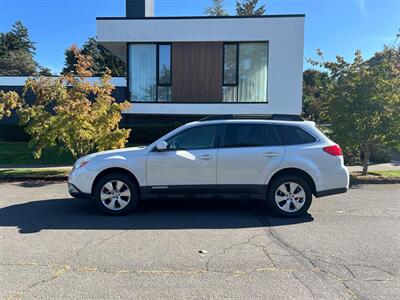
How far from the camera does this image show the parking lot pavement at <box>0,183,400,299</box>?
12.9ft

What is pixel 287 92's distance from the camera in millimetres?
17312

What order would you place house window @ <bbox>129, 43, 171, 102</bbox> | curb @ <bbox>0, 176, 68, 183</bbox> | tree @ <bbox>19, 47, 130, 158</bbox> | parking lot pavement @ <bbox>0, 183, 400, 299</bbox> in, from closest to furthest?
parking lot pavement @ <bbox>0, 183, 400, 299</bbox>, tree @ <bbox>19, 47, 130, 158</bbox>, curb @ <bbox>0, 176, 68, 183</bbox>, house window @ <bbox>129, 43, 171, 102</bbox>

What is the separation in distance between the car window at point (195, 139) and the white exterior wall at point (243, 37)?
34.7 feet

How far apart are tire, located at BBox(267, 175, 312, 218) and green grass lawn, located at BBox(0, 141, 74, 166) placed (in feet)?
30.4

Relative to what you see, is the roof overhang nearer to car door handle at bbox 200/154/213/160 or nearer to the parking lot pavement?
the parking lot pavement

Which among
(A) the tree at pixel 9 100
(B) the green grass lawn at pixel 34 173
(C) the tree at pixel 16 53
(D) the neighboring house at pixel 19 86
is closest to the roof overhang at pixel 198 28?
(D) the neighboring house at pixel 19 86

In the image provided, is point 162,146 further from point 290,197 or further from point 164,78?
point 164,78

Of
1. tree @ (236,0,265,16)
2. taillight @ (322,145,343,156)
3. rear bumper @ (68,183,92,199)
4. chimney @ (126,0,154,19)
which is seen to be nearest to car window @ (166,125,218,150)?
rear bumper @ (68,183,92,199)

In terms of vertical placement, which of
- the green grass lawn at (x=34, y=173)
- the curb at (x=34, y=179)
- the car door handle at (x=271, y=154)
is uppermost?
the car door handle at (x=271, y=154)

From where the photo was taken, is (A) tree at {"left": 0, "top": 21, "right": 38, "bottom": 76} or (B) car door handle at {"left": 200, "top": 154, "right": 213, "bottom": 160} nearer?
(B) car door handle at {"left": 200, "top": 154, "right": 213, "bottom": 160}

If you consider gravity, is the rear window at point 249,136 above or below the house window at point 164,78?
below

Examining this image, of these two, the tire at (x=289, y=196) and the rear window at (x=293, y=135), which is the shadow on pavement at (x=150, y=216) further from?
the rear window at (x=293, y=135)

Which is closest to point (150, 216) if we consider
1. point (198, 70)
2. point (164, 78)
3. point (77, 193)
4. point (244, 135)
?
point (77, 193)

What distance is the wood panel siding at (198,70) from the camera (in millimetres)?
17469
